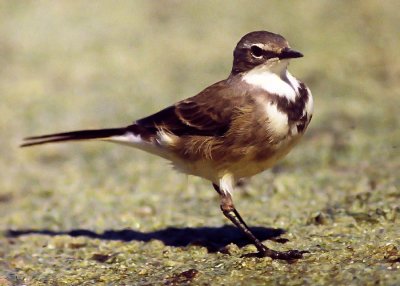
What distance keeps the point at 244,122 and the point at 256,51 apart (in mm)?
582

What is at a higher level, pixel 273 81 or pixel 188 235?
pixel 273 81

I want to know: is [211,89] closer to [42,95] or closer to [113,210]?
[113,210]

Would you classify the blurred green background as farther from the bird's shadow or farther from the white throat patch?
the white throat patch

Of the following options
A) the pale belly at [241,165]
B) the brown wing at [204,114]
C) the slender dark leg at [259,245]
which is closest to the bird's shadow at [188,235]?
the slender dark leg at [259,245]

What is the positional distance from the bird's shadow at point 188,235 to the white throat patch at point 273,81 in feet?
3.54

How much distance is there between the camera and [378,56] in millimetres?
9742

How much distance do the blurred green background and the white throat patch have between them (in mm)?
1083

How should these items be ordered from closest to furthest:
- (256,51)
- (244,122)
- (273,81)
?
(244,122)
(273,81)
(256,51)

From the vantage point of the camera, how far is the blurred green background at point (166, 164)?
18.2ft

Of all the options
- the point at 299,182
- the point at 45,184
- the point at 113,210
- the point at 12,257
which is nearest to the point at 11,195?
the point at 45,184

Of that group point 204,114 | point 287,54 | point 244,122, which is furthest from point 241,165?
point 287,54

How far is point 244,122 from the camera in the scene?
5.52 m

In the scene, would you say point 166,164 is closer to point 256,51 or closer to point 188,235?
point 188,235

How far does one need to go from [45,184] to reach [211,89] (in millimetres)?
2768
